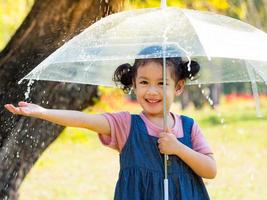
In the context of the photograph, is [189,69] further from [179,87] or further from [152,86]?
[152,86]

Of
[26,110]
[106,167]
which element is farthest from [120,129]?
[106,167]

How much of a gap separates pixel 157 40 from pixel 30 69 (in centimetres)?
193

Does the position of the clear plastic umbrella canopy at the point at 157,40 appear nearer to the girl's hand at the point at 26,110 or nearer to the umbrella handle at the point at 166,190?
the girl's hand at the point at 26,110

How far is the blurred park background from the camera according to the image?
216 inches

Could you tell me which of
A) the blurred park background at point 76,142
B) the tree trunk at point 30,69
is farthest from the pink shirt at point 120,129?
the tree trunk at point 30,69

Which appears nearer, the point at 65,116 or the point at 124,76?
the point at 65,116

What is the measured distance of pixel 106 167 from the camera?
12.1 metres

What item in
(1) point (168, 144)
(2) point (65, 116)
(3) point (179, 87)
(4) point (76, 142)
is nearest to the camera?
(2) point (65, 116)

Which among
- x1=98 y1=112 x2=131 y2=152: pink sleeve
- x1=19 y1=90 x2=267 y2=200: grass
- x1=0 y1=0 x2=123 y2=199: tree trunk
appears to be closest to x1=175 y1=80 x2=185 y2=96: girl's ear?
x1=98 y1=112 x2=131 y2=152: pink sleeve

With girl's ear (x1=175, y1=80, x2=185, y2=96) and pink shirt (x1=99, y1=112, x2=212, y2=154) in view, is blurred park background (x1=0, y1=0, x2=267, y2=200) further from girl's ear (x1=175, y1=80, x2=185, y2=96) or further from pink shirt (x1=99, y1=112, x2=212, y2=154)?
pink shirt (x1=99, y1=112, x2=212, y2=154)

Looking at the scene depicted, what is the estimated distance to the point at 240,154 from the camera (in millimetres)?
13164

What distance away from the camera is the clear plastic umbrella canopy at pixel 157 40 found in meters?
3.59

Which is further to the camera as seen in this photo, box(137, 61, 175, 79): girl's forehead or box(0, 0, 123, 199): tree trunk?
box(0, 0, 123, 199): tree trunk

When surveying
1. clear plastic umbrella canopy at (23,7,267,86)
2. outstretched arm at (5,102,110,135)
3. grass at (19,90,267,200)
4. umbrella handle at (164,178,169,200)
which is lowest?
umbrella handle at (164,178,169,200)
